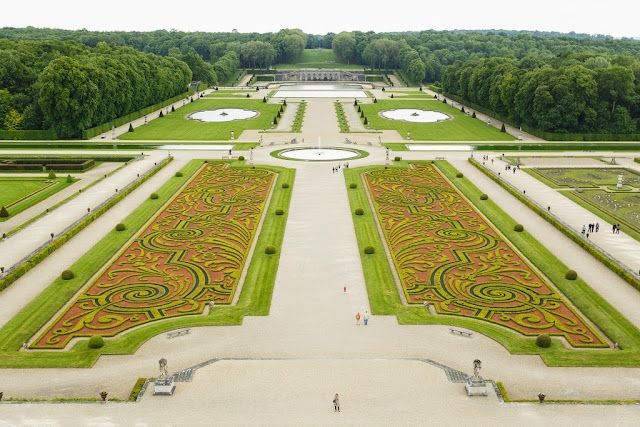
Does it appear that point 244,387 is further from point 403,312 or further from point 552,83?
point 552,83

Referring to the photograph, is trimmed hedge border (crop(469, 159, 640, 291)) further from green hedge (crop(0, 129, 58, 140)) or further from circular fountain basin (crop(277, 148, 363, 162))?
green hedge (crop(0, 129, 58, 140))

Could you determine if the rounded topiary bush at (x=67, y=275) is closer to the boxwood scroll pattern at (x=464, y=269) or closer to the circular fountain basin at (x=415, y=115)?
the boxwood scroll pattern at (x=464, y=269)

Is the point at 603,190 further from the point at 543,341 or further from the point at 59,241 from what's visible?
the point at 59,241

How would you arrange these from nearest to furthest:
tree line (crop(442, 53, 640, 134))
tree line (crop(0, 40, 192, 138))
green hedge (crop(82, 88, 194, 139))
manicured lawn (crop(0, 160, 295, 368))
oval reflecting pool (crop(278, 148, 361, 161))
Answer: manicured lawn (crop(0, 160, 295, 368))
oval reflecting pool (crop(278, 148, 361, 161))
tree line (crop(0, 40, 192, 138))
tree line (crop(442, 53, 640, 134))
green hedge (crop(82, 88, 194, 139))

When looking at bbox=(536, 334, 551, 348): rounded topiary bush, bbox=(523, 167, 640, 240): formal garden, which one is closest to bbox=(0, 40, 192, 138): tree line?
bbox=(523, 167, 640, 240): formal garden

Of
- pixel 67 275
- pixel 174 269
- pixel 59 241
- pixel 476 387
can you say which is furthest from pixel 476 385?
pixel 59 241

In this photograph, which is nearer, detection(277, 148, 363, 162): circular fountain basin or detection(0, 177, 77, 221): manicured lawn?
detection(0, 177, 77, 221): manicured lawn

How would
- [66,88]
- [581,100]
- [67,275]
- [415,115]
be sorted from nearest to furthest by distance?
[67,275]
[66,88]
[581,100]
[415,115]
